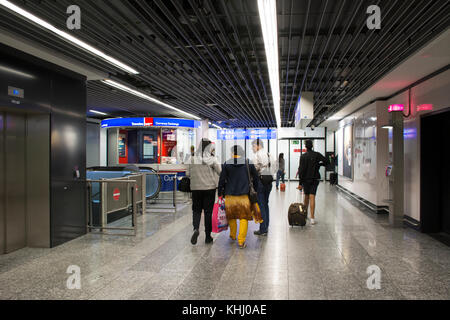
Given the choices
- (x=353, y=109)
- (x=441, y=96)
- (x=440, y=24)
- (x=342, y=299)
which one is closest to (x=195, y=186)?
(x=342, y=299)

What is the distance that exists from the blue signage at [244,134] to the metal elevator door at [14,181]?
14083mm

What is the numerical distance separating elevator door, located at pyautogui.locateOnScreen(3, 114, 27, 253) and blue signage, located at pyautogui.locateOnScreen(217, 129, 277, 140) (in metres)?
14.1

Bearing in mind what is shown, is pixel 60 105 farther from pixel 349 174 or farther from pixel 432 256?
pixel 349 174

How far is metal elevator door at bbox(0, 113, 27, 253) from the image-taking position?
467cm

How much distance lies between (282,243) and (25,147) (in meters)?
4.32

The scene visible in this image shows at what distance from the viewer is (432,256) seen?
4.29 meters

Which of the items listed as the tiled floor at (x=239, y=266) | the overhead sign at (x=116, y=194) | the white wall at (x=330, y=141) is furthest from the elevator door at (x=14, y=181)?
the white wall at (x=330, y=141)

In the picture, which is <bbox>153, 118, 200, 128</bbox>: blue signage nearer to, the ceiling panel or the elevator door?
the ceiling panel

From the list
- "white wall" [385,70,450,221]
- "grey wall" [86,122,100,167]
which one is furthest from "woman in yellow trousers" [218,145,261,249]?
"grey wall" [86,122,100,167]

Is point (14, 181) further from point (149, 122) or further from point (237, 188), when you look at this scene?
point (149, 122)

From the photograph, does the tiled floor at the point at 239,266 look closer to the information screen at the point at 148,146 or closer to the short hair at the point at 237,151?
the short hair at the point at 237,151

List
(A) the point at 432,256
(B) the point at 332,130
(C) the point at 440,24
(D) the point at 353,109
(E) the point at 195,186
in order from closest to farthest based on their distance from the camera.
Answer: (C) the point at 440,24, (A) the point at 432,256, (E) the point at 195,186, (D) the point at 353,109, (B) the point at 332,130

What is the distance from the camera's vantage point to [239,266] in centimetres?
384

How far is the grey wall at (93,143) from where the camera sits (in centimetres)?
1479
